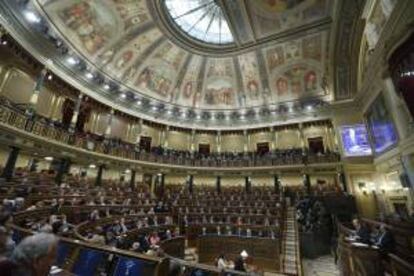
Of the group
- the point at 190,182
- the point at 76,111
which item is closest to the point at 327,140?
the point at 190,182

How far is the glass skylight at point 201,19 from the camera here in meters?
15.6

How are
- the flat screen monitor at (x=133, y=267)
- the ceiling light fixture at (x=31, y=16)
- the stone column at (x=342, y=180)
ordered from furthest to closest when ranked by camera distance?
the stone column at (x=342, y=180)
the ceiling light fixture at (x=31, y=16)
the flat screen monitor at (x=133, y=267)

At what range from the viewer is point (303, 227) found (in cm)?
1120

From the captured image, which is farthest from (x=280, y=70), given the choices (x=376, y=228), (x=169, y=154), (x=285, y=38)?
(x=376, y=228)

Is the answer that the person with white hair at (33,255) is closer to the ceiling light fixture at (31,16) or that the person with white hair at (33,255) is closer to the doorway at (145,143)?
the ceiling light fixture at (31,16)

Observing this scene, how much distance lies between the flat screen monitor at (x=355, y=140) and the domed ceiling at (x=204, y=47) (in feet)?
10.8

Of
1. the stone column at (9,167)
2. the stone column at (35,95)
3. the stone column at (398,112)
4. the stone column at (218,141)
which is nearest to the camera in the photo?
the stone column at (398,112)

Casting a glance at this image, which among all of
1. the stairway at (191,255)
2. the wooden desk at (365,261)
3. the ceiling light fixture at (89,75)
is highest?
the ceiling light fixture at (89,75)

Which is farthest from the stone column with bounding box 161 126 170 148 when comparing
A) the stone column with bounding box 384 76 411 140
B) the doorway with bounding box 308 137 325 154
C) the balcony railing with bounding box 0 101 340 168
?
the stone column with bounding box 384 76 411 140

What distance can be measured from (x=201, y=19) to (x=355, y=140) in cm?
1437

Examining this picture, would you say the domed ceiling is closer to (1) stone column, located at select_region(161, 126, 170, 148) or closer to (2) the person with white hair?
(1) stone column, located at select_region(161, 126, 170, 148)

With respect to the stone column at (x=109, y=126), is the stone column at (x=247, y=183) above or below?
below

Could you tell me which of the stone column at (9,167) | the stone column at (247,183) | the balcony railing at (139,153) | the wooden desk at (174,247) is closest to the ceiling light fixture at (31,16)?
the balcony railing at (139,153)

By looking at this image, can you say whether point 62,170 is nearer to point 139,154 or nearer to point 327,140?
point 139,154
